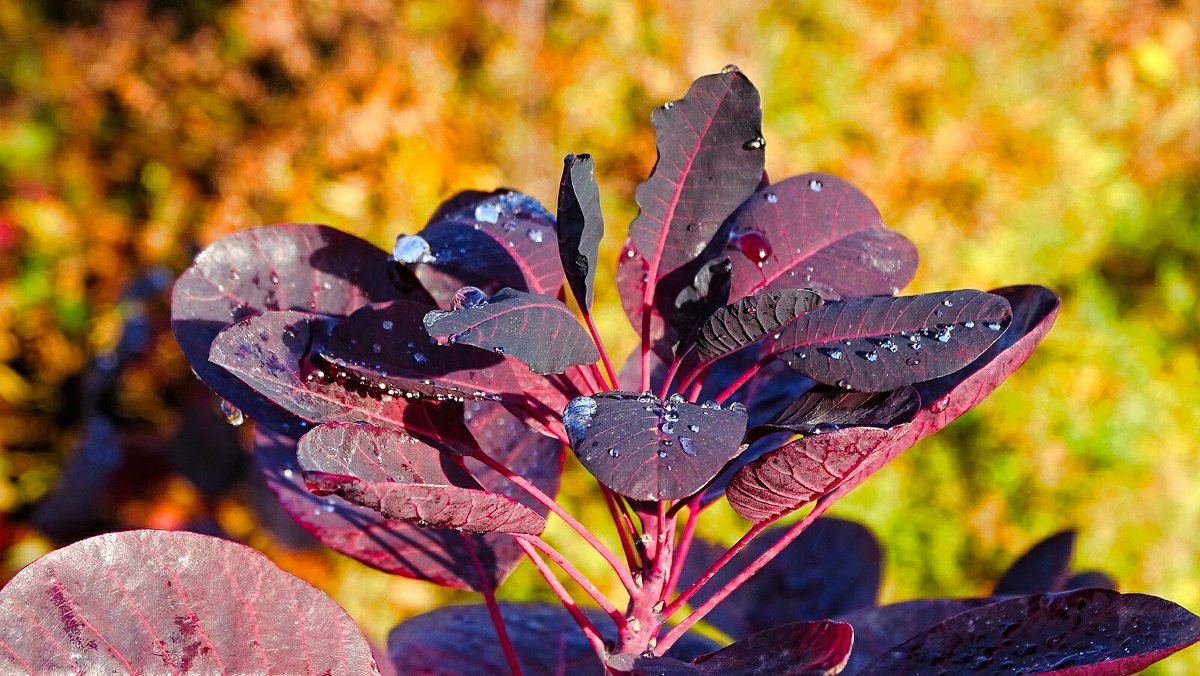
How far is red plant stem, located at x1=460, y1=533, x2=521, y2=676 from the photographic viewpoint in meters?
0.73

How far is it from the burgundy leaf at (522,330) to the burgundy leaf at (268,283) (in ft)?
0.68

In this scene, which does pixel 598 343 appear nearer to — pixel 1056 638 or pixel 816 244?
pixel 816 244

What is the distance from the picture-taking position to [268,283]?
2.19 feet

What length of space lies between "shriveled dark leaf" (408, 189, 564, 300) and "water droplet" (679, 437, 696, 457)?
203 mm

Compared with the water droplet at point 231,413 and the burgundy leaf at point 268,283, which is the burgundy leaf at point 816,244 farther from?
the water droplet at point 231,413

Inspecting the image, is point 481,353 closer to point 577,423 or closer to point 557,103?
point 577,423

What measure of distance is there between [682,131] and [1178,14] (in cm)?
474

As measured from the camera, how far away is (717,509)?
270 cm

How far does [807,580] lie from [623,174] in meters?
2.35

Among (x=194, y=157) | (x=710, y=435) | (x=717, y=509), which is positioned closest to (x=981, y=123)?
(x=717, y=509)

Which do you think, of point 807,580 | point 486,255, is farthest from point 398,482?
point 807,580

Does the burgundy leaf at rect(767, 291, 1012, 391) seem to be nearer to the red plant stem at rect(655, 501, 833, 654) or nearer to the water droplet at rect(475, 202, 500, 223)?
the red plant stem at rect(655, 501, 833, 654)

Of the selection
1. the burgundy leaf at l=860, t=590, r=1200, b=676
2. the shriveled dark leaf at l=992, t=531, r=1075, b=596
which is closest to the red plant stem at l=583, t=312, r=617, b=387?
the burgundy leaf at l=860, t=590, r=1200, b=676

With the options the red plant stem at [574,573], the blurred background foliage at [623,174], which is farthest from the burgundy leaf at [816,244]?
the blurred background foliage at [623,174]
